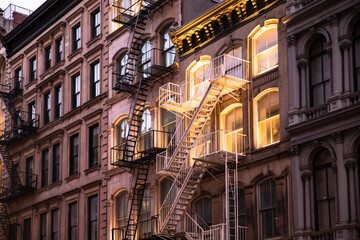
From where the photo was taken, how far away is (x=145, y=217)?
3388cm

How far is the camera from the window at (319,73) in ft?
82.2

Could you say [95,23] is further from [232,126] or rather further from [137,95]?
[232,126]

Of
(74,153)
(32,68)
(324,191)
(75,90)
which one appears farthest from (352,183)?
(32,68)

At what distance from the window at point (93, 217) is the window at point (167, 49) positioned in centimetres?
861

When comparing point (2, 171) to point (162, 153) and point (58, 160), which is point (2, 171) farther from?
point (162, 153)

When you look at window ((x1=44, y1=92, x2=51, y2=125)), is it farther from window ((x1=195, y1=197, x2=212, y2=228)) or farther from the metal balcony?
window ((x1=195, y1=197, x2=212, y2=228))

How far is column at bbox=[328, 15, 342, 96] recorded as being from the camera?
24219 mm

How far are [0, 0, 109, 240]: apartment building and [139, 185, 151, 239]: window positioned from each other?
365 cm

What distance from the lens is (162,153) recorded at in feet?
106

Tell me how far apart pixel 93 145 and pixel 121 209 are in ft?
16.5

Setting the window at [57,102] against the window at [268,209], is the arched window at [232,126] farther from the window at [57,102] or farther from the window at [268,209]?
the window at [57,102]

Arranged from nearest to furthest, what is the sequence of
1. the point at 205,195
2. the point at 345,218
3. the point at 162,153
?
the point at 345,218 < the point at 205,195 < the point at 162,153

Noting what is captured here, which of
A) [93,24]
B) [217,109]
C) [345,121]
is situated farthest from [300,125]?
[93,24]

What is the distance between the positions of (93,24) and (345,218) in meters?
23.2
